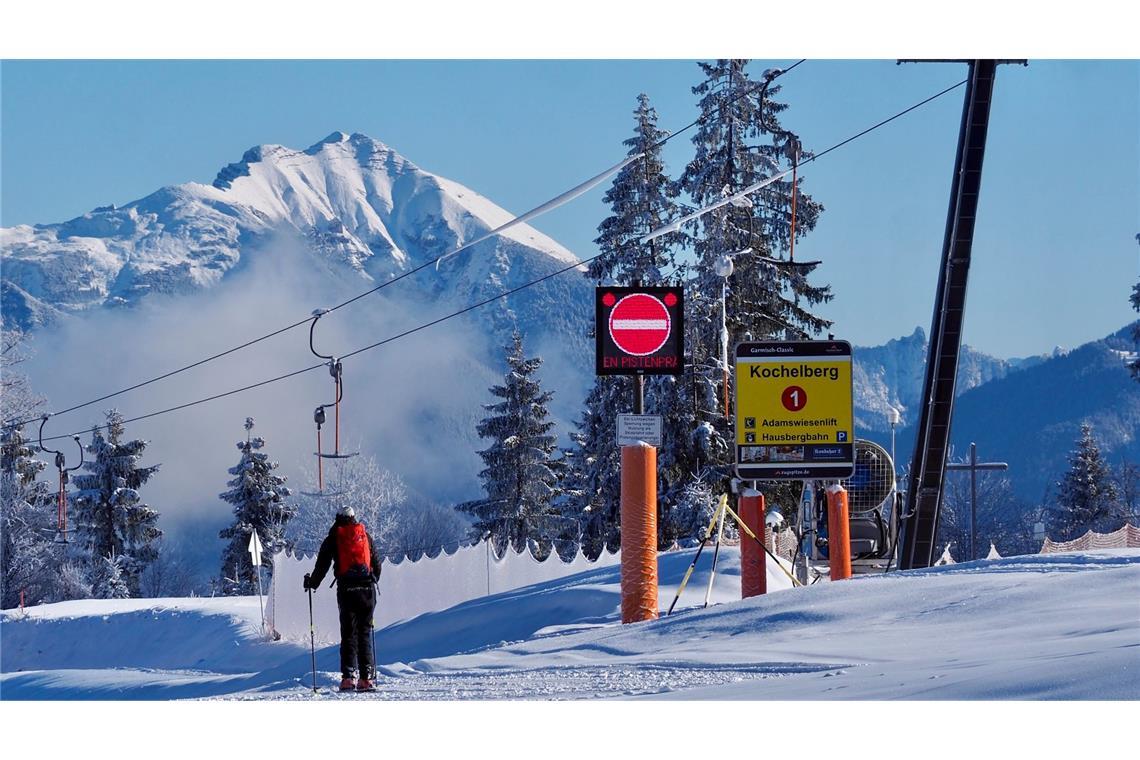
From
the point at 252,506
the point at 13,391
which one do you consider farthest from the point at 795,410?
the point at 252,506

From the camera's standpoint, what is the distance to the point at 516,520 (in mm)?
68812

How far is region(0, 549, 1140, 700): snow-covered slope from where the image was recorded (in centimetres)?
1264

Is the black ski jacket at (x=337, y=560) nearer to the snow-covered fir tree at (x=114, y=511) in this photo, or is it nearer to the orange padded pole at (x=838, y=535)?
the orange padded pole at (x=838, y=535)

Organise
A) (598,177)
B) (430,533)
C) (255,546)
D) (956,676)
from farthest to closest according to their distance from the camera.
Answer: (430,533), (255,546), (598,177), (956,676)

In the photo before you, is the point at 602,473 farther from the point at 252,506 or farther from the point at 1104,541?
the point at 252,506

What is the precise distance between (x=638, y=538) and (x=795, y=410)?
2.80 metres

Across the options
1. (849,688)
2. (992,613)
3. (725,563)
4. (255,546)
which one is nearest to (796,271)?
(255,546)

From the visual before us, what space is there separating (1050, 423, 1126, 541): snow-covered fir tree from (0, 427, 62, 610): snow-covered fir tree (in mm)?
51789

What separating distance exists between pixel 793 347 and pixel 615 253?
29.7 meters

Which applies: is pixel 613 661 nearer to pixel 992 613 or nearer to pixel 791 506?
pixel 992 613

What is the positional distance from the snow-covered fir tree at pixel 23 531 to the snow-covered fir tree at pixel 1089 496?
51789 mm

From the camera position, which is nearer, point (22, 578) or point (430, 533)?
point (22, 578)

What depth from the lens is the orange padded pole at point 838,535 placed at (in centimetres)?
2408

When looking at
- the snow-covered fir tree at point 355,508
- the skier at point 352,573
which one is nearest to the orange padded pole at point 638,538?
the skier at point 352,573
